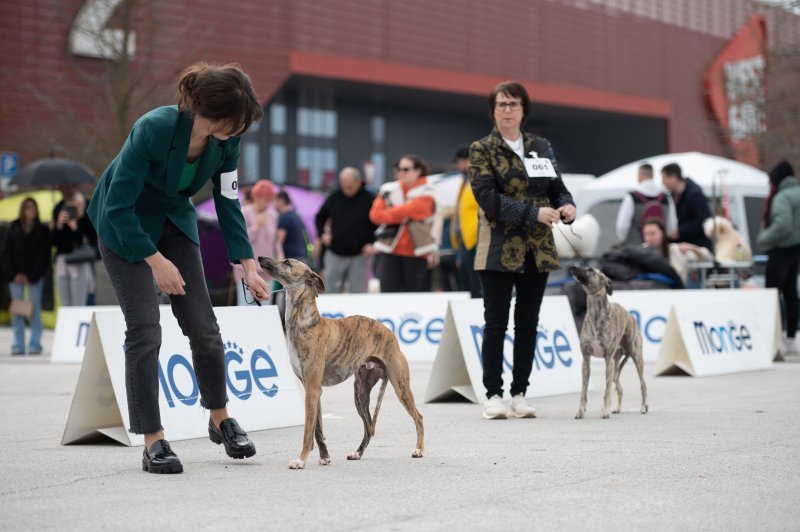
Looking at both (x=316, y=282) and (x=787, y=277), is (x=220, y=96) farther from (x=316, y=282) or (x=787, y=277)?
(x=787, y=277)

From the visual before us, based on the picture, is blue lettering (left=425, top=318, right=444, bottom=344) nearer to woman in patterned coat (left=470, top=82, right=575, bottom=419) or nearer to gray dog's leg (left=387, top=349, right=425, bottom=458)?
woman in patterned coat (left=470, top=82, right=575, bottom=419)

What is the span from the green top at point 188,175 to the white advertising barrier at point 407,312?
739cm

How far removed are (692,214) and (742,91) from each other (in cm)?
2331

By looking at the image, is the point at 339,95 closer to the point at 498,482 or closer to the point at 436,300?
the point at 436,300

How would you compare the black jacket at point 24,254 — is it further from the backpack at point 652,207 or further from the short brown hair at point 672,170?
the short brown hair at point 672,170

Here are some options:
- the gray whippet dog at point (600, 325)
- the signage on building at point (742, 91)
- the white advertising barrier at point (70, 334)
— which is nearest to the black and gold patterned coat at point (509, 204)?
the gray whippet dog at point (600, 325)

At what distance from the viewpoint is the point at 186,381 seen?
7398 millimetres

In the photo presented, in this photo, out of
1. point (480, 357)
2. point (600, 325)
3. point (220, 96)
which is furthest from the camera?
point (480, 357)

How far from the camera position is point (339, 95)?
4616 centimetres

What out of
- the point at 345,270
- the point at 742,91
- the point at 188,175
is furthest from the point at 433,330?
the point at 742,91

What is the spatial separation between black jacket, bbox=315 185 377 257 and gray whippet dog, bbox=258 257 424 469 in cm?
879

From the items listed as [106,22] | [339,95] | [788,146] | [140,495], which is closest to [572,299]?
[140,495]

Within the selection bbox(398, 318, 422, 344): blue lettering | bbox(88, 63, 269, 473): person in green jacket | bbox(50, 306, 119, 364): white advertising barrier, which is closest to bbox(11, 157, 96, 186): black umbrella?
bbox(50, 306, 119, 364): white advertising barrier

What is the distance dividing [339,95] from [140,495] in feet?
136
